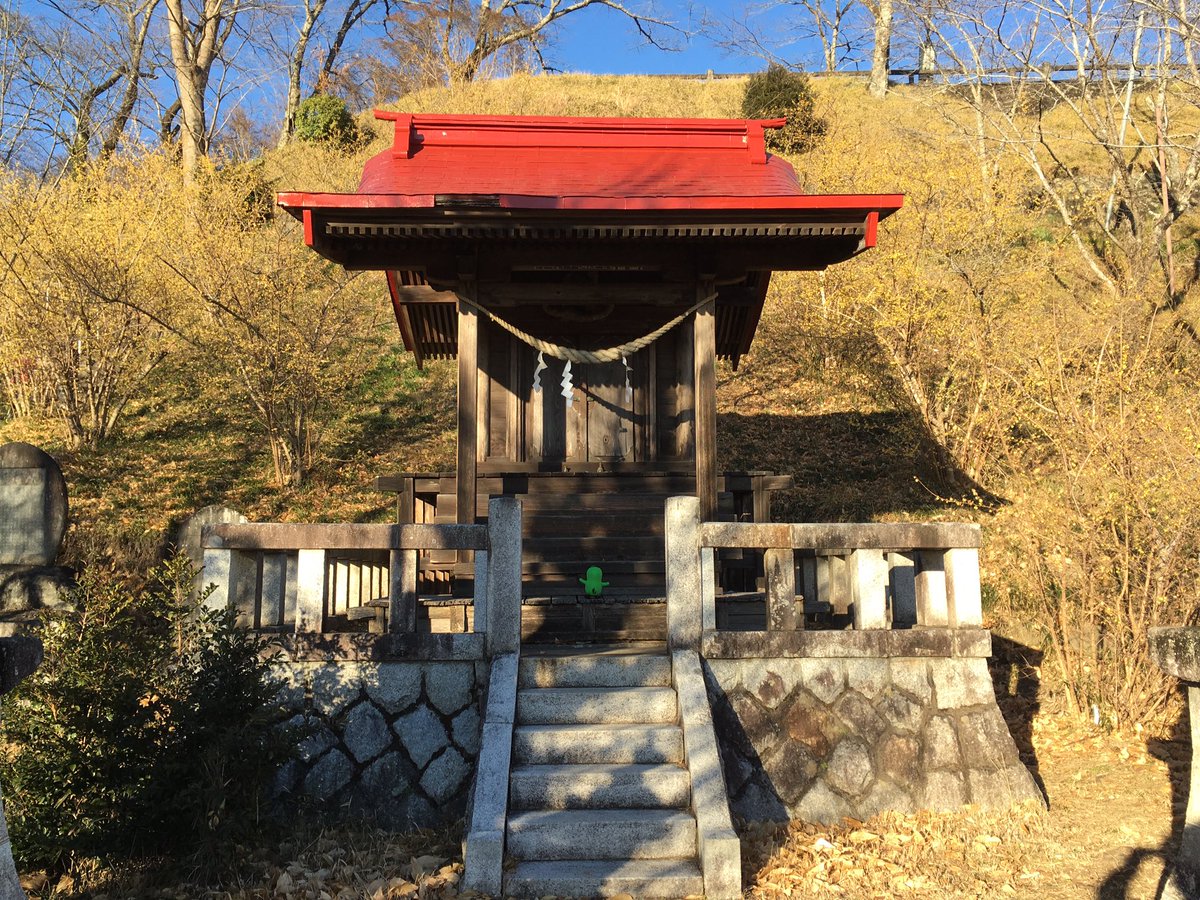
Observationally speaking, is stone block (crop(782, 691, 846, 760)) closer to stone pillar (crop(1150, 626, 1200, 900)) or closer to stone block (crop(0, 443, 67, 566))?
stone pillar (crop(1150, 626, 1200, 900))

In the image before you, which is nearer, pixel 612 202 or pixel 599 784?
pixel 599 784

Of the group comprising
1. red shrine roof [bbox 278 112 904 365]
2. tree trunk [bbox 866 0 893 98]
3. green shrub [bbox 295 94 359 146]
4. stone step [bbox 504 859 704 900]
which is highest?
tree trunk [bbox 866 0 893 98]

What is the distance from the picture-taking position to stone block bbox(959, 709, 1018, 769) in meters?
6.31

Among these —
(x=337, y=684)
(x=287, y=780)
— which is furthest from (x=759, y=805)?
(x=287, y=780)

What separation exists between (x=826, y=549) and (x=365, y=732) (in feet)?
11.2

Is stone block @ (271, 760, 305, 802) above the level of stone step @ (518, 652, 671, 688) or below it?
below

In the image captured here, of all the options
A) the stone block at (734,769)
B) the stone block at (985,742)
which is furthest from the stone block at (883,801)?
the stone block at (734,769)

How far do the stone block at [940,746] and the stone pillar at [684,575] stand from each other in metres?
1.72

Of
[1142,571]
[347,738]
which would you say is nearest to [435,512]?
[347,738]

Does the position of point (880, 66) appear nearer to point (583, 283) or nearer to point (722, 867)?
point (583, 283)

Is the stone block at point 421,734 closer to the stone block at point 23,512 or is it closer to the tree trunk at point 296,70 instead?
the stone block at point 23,512

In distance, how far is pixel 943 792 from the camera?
623 centimetres

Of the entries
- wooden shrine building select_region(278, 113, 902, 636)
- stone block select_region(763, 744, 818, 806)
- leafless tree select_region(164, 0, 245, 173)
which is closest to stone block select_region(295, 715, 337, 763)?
wooden shrine building select_region(278, 113, 902, 636)

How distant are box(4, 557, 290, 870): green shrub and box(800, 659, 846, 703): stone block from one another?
3411 mm
